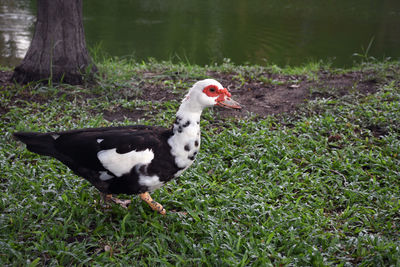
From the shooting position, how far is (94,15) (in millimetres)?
11094

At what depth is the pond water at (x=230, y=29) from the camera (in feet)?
27.4

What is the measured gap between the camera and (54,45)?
464cm

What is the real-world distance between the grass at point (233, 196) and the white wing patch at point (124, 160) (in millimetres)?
394

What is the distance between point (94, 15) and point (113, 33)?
211 centimetres

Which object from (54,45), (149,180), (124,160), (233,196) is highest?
(54,45)

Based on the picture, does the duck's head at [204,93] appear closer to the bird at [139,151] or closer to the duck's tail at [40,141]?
the bird at [139,151]

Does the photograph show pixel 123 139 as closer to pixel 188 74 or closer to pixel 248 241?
pixel 248 241

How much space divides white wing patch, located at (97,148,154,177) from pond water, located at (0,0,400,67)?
13.2 feet

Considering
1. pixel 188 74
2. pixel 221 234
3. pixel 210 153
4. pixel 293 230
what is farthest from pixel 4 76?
pixel 293 230

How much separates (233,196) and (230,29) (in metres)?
8.24

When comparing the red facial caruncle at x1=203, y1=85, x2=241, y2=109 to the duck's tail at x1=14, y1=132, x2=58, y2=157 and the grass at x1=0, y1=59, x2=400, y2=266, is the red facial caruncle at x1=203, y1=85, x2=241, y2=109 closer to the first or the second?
the grass at x1=0, y1=59, x2=400, y2=266

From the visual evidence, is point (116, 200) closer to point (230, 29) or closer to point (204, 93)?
point (204, 93)

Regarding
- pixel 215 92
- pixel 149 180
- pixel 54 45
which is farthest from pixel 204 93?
pixel 54 45

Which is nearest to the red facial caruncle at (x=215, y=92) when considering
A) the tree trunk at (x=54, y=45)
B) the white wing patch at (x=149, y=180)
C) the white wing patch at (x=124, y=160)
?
the white wing patch at (x=124, y=160)
